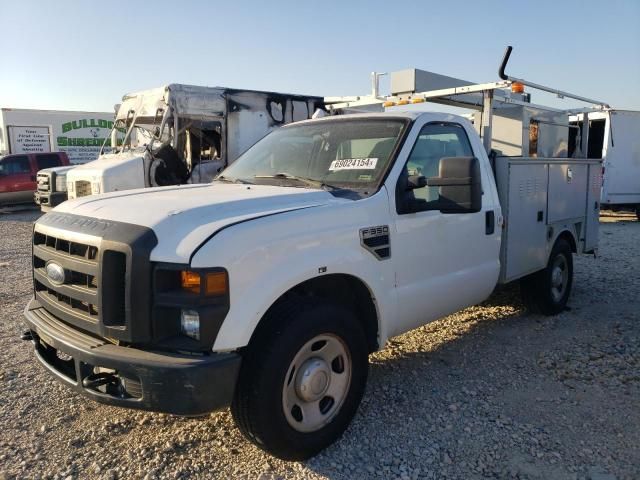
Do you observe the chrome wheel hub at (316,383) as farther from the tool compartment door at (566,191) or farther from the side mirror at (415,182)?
the tool compartment door at (566,191)

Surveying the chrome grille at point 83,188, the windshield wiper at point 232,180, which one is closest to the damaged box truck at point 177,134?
the chrome grille at point 83,188

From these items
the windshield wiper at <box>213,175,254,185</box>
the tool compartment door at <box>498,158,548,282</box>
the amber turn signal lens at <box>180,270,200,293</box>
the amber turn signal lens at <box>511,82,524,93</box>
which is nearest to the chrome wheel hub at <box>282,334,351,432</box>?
the amber turn signal lens at <box>180,270,200,293</box>

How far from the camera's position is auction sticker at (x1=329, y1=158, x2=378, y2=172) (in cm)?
365

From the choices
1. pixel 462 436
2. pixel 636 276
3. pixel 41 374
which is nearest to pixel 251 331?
pixel 462 436

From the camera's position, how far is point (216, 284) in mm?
2535

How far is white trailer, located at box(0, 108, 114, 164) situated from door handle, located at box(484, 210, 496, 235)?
20213 millimetres

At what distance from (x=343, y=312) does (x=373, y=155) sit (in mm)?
1203

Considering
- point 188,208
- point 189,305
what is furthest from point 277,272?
point 188,208

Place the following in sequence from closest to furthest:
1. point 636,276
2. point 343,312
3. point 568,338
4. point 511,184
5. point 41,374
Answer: point 343,312
point 41,374
point 511,184
point 568,338
point 636,276

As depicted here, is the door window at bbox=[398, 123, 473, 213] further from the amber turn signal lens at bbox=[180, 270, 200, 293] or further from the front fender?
the amber turn signal lens at bbox=[180, 270, 200, 293]

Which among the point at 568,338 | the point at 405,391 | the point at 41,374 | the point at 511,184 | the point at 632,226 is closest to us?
the point at 405,391

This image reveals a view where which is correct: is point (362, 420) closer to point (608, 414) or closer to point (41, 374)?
point (608, 414)

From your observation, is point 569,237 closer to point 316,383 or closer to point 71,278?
point 316,383

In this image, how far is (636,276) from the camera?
7473 mm
